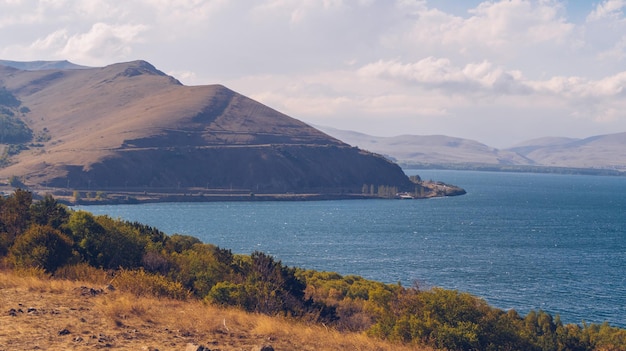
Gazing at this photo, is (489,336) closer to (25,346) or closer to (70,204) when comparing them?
(25,346)

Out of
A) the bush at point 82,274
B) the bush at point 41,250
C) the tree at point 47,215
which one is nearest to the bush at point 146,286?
the bush at point 82,274

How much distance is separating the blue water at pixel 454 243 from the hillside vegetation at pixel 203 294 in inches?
147

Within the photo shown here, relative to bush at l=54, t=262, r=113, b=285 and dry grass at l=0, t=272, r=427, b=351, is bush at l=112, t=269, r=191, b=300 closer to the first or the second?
dry grass at l=0, t=272, r=427, b=351

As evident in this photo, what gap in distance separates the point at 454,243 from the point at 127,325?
9979 cm

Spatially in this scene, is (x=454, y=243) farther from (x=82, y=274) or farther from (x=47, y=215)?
(x=82, y=274)

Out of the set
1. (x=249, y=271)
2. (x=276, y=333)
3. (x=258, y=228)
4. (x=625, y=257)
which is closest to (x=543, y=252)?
(x=625, y=257)

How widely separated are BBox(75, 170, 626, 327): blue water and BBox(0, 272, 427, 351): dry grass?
1178cm

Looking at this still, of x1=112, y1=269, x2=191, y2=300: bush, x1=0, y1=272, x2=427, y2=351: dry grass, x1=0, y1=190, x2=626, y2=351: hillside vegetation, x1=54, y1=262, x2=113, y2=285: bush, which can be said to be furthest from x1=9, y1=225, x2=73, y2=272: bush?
x1=112, y1=269, x2=191, y2=300: bush

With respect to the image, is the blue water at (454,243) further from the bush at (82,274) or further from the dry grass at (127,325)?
the bush at (82,274)

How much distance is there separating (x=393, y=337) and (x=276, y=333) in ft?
20.8

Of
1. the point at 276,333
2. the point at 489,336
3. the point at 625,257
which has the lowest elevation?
the point at 625,257

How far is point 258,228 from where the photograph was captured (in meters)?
131

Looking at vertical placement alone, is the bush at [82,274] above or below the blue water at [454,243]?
above

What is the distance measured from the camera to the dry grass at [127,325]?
15305 millimetres
